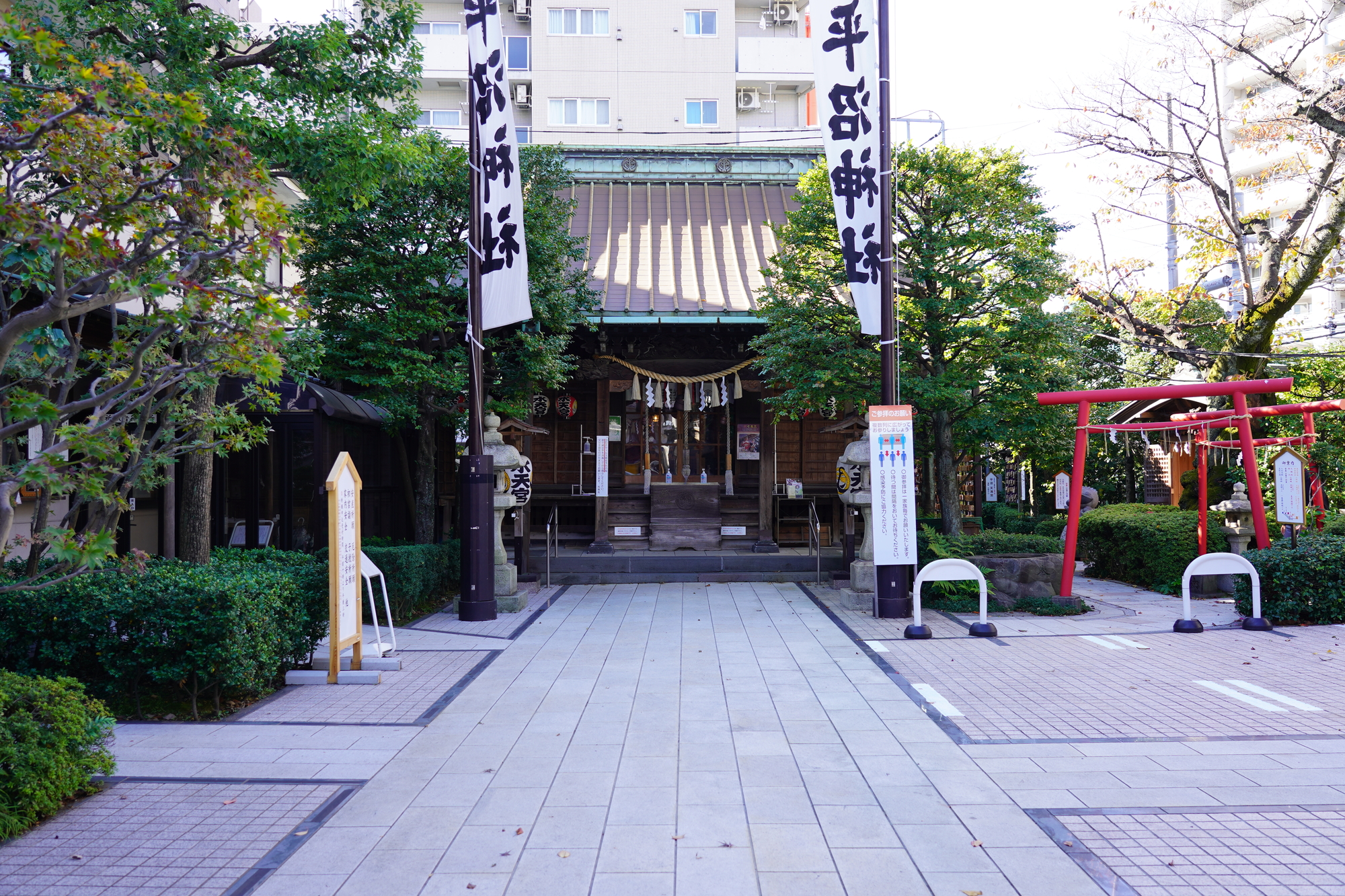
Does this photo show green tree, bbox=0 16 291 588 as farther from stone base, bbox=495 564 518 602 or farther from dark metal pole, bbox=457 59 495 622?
stone base, bbox=495 564 518 602

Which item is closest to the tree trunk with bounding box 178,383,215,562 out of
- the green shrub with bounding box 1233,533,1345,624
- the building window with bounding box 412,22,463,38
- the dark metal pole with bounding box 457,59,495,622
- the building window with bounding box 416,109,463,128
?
the dark metal pole with bounding box 457,59,495,622

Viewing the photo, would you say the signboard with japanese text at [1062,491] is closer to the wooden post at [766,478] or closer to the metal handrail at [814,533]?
the metal handrail at [814,533]

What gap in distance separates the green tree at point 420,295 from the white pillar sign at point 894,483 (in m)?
5.29

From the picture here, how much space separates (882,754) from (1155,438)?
1465 cm

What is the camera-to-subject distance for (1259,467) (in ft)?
53.2

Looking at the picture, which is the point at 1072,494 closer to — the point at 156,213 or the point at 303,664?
the point at 303,664

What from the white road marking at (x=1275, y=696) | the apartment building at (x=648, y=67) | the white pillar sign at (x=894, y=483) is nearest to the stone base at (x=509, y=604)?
the white pillar sign at (x=894, y=483)

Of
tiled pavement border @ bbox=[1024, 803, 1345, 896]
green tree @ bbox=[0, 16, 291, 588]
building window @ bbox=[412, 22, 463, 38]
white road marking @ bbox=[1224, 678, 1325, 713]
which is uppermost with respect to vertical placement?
building window @ bbox=[412, 22, 463, 38]

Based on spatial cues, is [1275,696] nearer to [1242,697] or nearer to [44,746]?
[1242,697]

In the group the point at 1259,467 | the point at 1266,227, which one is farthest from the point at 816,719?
the point at 1259,467

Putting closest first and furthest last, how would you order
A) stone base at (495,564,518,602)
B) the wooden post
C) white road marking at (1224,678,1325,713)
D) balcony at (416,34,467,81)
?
white road marking at (1224,678,1325,713) → stone base at (495,564,518,602) → the wooden post → balcony at (416,34,467,81)

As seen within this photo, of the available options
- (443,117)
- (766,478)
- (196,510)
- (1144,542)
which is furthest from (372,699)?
(443,117)

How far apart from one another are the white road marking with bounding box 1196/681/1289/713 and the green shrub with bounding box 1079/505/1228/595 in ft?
19.2

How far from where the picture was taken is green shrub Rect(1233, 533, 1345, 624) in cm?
964
